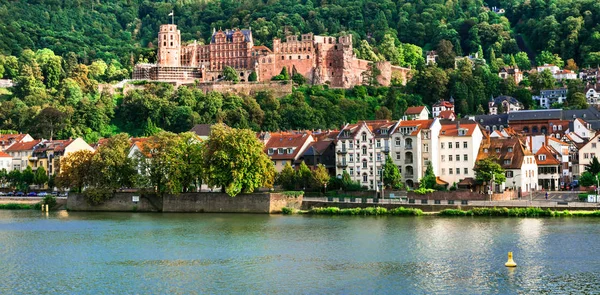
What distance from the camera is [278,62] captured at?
136000 mm

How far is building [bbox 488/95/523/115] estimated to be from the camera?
123 metres

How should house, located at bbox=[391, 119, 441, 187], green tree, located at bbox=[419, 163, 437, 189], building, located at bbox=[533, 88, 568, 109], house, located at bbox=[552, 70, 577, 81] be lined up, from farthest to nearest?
house, located at bbox=[552, 70, 577, 81], building, located at bbox=[533, 88, 568, 109], house, located at bbox=[391, 119, 441, 187], green tree, located at bbox=[419, 163, 437, 189]

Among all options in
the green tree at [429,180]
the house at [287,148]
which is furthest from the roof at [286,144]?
the green tree at [429,180]

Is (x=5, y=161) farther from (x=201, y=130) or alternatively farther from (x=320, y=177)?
(x=320, y=177)

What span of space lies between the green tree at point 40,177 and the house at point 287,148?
2296 centimetres

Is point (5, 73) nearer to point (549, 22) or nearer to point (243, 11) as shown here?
point (243, 11)

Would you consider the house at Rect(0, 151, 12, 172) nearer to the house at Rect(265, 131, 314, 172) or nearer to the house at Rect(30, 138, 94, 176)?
the house at Rect(30, 138, 94, 176)

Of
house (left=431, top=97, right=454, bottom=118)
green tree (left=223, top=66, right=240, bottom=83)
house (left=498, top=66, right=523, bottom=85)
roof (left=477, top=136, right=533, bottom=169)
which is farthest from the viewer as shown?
house (left=498, top=66, right=523, bottom=85)

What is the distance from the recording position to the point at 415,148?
74250 millimetres

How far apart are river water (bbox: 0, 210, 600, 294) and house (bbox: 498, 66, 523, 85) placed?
279ft

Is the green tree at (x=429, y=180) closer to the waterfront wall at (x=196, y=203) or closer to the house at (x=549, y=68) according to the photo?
the waterfront wall at (x=196, y=203)

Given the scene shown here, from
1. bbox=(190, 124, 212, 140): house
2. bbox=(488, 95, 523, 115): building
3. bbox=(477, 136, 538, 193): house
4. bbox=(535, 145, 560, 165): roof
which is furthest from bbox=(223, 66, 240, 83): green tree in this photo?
bbox=(477, 136, 538, 193): house

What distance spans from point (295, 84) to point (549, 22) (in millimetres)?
59570

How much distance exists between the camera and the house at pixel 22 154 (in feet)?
318
